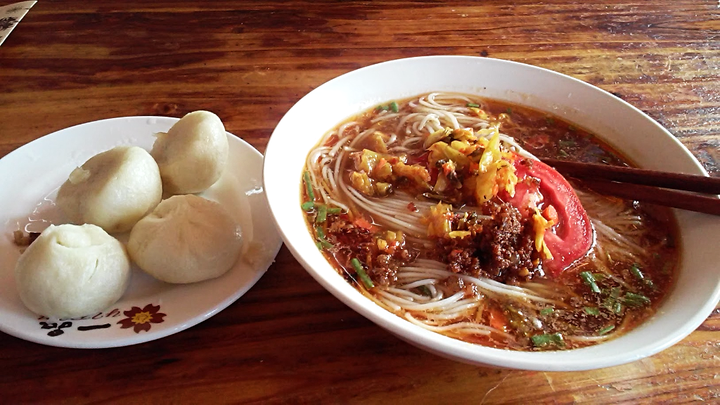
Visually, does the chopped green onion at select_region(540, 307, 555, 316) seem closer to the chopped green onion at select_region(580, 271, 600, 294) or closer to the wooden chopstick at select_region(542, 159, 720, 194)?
the chopped green onion at select_region(580, 271, 600, 294)

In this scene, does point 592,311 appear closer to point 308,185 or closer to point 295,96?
point 308,185

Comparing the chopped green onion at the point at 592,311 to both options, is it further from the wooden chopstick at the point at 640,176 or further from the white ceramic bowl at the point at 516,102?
the wooden chopstick at the point at 640,176

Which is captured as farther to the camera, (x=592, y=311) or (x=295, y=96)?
(x=295, y=96)

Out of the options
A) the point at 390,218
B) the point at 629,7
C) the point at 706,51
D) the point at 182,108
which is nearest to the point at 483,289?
the point at 390,218

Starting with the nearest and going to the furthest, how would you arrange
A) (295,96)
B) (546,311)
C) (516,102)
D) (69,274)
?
(69,274)
(546,311)
(516,102)
(295,96)

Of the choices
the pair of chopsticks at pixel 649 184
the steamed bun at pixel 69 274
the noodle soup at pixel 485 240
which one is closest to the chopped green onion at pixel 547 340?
the noodle soup at pixel 485 240

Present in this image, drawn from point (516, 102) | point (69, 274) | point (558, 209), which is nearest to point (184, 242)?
point (69, 274)
